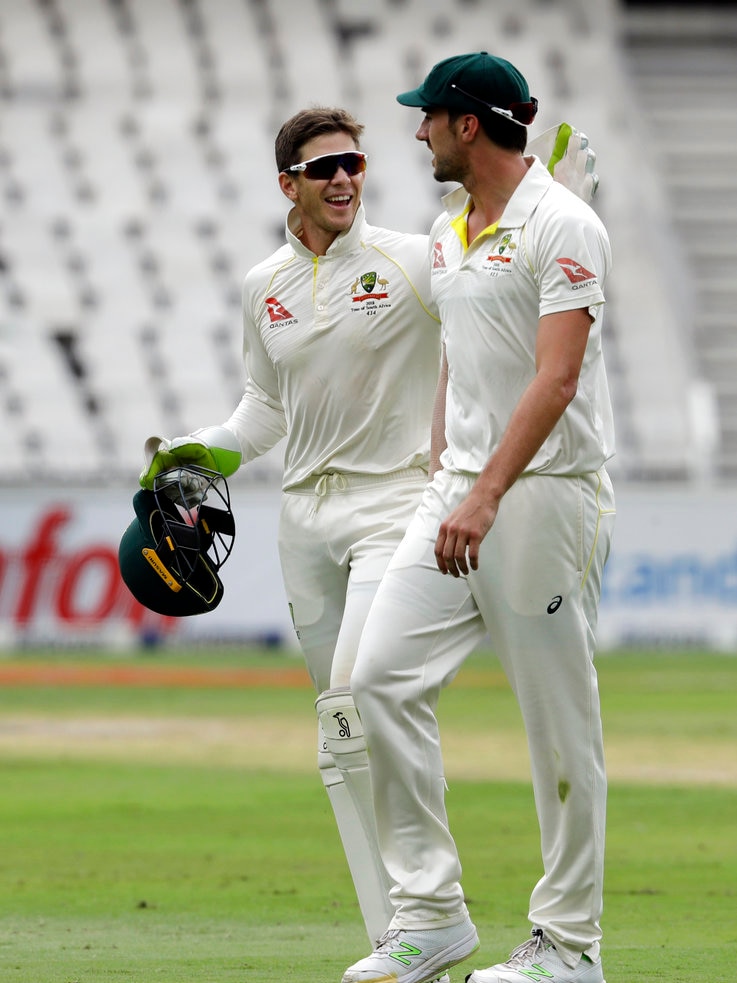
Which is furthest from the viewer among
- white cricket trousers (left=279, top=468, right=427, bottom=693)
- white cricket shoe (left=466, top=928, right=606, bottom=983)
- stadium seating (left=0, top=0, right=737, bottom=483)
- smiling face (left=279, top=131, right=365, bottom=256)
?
stadium seating (left=0, top=0, right=737, bottom=483)

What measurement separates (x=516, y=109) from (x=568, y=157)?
15.0 inches

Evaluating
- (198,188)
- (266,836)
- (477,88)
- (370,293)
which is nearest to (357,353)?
(370,293)

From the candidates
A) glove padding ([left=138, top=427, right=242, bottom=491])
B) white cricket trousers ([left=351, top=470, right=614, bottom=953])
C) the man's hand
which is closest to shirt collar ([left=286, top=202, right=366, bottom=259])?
glove padding ([left=138, top=427, right=242, bottom=491])

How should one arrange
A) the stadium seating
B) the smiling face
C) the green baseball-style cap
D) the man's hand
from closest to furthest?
the man's hand
the green baseball-style cap
the smiling face
the stadium seating

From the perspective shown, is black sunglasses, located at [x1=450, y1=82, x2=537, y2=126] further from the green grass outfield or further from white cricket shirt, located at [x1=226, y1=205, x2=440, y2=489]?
the green grass outfield

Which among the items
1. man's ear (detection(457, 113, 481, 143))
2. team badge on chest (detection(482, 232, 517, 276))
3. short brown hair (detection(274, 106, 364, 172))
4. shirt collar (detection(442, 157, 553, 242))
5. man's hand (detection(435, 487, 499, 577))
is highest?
short brown hair (detection(274, 106, 364, 172))

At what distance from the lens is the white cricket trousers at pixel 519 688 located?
4.48m

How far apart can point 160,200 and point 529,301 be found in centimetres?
2331

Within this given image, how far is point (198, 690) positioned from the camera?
16719 mm

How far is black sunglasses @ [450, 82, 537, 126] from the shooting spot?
4551mm

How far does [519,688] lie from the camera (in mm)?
4539

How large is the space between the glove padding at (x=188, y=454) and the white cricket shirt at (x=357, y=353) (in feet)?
0.69

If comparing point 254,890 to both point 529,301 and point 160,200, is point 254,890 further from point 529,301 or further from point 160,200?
point 160,200

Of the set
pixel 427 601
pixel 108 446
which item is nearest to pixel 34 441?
pixel 108 446
